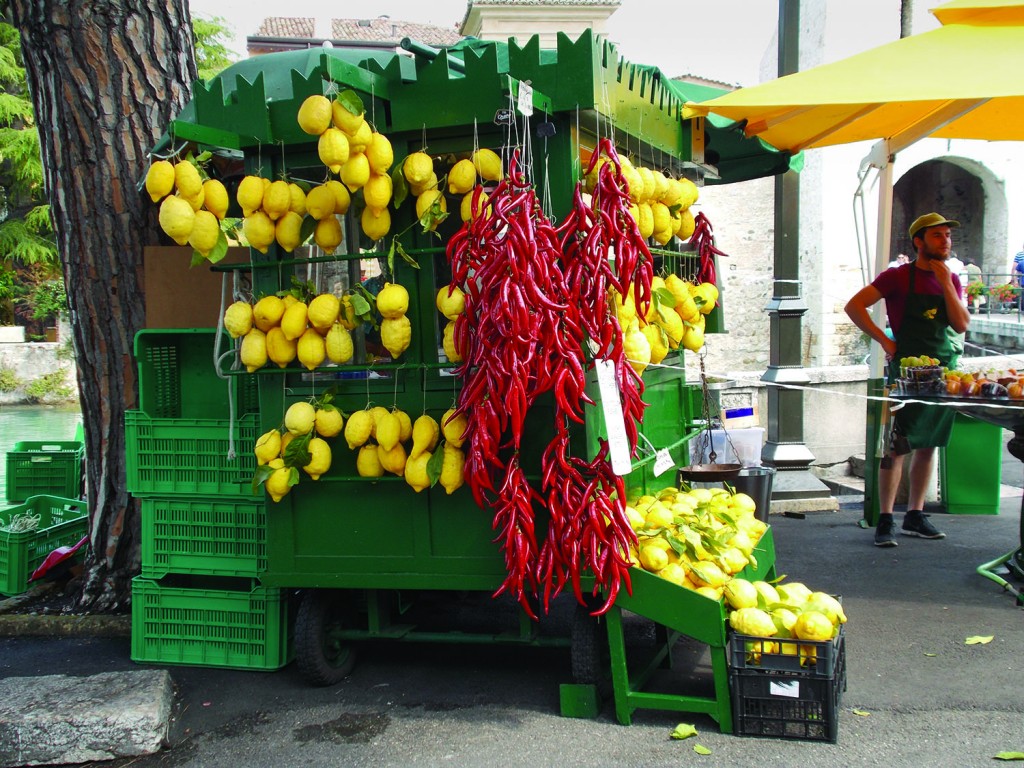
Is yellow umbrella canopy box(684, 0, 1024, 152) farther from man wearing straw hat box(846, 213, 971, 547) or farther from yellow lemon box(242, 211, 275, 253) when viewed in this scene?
yellow lemon box(242, 211, 275, 253)

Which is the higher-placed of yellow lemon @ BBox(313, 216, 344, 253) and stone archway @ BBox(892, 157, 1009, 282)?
stone archway @ BBox(892, 157, 1009, 282)

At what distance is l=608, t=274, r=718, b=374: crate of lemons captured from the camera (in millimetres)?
3998

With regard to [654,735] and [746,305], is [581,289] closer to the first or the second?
[654,735]

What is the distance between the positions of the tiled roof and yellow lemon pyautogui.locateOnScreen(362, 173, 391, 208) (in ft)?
94.7

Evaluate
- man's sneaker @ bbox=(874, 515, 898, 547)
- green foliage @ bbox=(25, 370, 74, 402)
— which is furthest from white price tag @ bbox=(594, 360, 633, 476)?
green foliage @ bbox=(25, 370, 74, 402)

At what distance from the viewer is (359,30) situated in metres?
33.2

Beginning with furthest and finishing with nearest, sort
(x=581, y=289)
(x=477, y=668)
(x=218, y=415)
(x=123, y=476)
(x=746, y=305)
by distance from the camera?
(x=746, y=305) → (x=123, y=476) → (x=218, y=415) → (x=477, y=668) → (x=581, y=289)

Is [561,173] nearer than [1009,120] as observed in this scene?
Yes

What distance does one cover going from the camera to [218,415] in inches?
187

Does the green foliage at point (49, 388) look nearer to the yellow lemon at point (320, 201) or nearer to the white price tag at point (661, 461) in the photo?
the yellow lemon at point (320, 201)

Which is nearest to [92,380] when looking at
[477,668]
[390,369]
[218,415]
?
[218,415]

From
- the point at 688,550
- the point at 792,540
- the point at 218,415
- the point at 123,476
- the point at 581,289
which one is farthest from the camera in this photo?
the point at 792,540

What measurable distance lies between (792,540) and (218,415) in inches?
156

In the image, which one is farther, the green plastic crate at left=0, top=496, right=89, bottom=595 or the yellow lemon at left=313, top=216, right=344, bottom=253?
the green plastic crate at left=0, top=496, right=89, bottom=595
